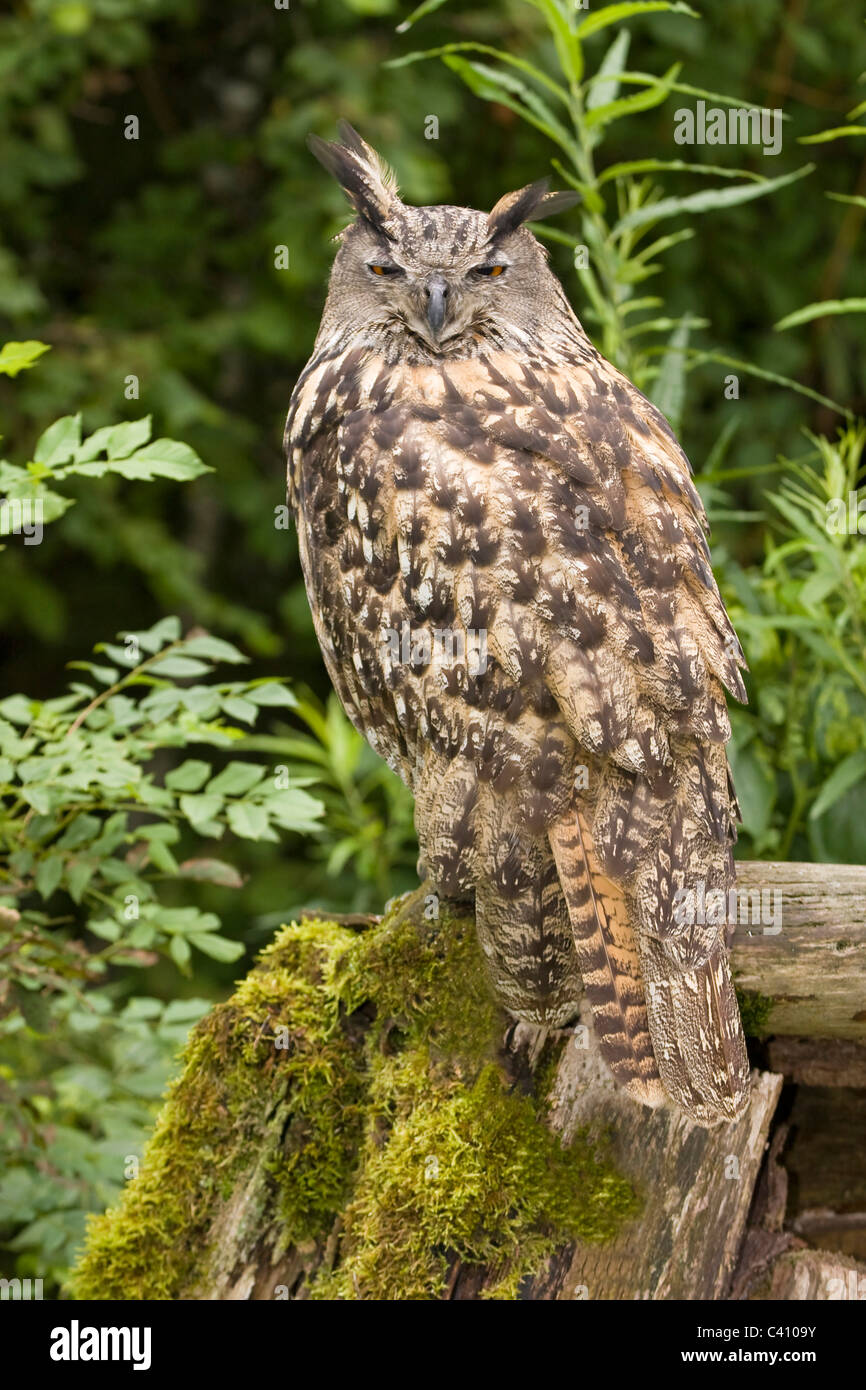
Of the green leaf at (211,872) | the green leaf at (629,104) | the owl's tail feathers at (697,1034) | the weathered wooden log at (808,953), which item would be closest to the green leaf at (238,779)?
the green leaf at (211,872)

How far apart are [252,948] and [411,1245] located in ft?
8.01

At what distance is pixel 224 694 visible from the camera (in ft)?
7.55

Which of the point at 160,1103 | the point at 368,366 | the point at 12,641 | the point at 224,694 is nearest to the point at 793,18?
the point at 368,366

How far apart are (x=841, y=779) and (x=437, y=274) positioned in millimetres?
1139

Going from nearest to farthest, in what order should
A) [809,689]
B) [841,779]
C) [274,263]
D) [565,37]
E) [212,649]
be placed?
[212,649], [841,779], [565,37], [809,689], [274,263]

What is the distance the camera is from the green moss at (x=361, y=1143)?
6.36 ft

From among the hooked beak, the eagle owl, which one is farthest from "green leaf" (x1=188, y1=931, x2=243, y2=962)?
the hooked beak

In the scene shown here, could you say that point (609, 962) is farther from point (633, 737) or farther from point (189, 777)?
point (189, 777)

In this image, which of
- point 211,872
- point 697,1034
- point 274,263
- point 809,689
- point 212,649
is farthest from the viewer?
point 274,263

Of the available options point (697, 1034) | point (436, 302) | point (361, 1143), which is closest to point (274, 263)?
point (436, 302)

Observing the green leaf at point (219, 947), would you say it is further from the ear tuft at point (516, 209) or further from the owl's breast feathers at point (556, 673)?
the ear tuft at point (516, 209)

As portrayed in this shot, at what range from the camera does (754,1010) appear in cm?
209

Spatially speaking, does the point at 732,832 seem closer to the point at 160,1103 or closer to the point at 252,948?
the point at 160,1103

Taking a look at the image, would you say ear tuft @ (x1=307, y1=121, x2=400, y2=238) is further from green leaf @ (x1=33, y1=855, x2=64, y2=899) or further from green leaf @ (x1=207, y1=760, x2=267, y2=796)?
green leaf @ (x1=33, y1=855, x2=64, y2=899)
